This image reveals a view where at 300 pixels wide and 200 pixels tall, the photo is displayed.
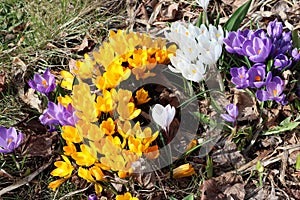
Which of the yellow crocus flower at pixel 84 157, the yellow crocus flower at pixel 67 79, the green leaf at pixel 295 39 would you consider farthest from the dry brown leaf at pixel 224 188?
the yellow crocus flower at pixel 67 79

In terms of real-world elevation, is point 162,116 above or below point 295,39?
below

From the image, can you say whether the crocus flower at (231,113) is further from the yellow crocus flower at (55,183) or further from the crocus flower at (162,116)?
the yellow crocus flower at (55,183)

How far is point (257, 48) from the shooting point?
6.79 ft

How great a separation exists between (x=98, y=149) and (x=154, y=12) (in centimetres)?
106

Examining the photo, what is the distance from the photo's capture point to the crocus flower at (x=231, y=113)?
6.53 ft

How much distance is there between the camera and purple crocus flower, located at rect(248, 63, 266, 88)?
2039 millimetres

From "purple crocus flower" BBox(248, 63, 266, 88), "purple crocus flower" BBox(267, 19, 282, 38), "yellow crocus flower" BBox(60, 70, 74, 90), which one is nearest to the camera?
"purple crocus flower" BBox(248, 63, 266, 88)

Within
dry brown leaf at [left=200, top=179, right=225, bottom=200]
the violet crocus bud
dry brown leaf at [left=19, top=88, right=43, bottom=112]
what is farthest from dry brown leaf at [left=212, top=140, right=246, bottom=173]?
dry brown leaf at [left=19, top=88, right=43, bottom=112]

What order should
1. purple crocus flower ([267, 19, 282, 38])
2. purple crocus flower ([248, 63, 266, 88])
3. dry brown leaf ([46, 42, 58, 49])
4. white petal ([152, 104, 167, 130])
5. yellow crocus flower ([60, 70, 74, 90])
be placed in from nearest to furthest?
white petal ([152, 104, 167, 130]), purple crocus flower ([248, 63, 266, 88]), purple crocus flower ([267, 19, 282, 38]), yellow crocus flower ([60, 70, 74, 90]), dry brown leaf ([46, 42, 58, 49])

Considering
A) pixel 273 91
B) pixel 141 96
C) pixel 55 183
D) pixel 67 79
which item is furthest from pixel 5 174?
pixel 273 91

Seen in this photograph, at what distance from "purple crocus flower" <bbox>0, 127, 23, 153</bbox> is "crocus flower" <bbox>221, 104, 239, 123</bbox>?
82cm

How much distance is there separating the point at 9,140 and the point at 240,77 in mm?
958

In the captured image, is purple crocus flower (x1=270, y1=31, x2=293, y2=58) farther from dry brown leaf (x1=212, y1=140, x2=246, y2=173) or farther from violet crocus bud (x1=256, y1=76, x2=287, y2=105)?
dry brown leaf (x1=212, y1=140, x2=246, y2=173)

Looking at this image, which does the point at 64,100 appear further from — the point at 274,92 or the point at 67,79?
the point at 274,92
